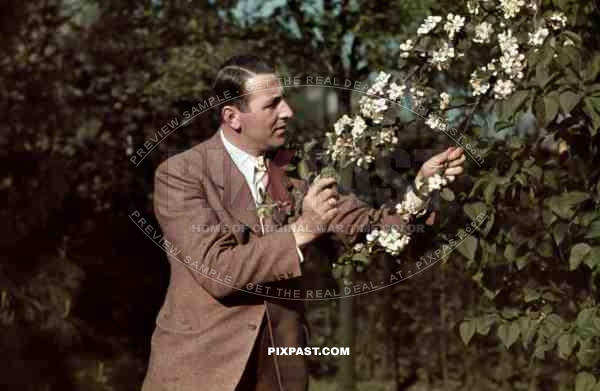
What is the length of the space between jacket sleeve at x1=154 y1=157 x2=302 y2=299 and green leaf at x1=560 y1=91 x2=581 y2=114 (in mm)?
960

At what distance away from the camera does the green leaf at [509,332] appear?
359 cm

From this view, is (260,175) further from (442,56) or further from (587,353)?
(587,353)

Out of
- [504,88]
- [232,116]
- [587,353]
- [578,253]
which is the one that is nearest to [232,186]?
[232,116]

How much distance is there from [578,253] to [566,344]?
30 cm

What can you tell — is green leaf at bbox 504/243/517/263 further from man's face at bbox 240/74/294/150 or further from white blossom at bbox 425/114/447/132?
man's face at bbox 240/74/294/150

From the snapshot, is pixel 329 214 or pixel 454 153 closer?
pixel 329 214

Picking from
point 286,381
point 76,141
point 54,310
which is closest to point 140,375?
point 54,310

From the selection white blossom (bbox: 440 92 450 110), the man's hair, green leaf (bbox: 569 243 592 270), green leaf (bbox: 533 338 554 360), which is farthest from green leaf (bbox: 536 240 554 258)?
the man's hair

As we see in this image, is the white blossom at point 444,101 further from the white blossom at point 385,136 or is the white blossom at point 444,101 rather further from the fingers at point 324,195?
the fingers at point 324,195

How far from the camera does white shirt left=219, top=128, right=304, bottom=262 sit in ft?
11.7

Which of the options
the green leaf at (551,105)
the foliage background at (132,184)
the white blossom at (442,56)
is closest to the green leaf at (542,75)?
the green leaf at (551,105)

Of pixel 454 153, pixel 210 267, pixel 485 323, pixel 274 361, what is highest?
pixel 454 153

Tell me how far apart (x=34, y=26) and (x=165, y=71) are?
1199 millimetres

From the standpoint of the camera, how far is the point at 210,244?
3.28 meters
